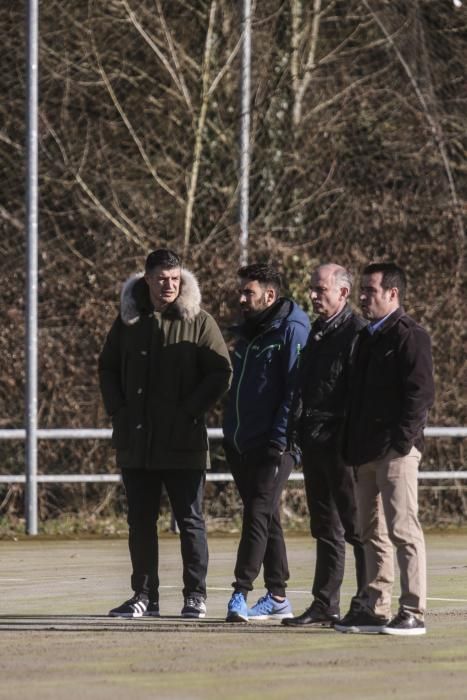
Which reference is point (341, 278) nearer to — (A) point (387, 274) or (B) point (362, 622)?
(A) point (387, 274)

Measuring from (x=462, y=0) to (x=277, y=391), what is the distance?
1157 centimetres

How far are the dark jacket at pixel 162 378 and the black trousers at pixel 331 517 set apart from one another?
2.38ft

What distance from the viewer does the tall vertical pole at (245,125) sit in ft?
60.0

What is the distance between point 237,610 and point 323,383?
1224 mm

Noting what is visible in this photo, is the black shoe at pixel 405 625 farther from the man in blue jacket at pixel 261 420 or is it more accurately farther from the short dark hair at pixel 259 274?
the short dark hair at pixel 259 274

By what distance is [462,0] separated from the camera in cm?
2047

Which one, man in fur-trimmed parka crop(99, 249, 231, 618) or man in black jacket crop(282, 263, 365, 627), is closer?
man in black jacket crop(282, 263, 365, 627)

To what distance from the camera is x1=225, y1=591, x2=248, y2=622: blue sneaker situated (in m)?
9.62

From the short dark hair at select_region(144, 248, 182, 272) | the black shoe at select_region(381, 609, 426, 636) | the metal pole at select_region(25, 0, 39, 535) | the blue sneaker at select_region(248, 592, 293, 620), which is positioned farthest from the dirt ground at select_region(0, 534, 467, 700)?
the metal pole at select_region(25, 0, 39, 535)

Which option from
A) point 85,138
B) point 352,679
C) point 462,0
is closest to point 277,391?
point 352,679

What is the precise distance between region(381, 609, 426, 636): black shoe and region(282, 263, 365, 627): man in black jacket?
1.22ft

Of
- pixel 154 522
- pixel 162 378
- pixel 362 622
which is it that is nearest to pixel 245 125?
pixel 162 378

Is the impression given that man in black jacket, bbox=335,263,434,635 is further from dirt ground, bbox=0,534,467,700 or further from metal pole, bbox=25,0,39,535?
metal pole, bbox=25,0,39,535

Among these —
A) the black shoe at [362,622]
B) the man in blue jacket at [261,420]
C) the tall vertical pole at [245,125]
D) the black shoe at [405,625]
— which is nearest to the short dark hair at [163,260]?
the man in blue jacket at [261,420]
